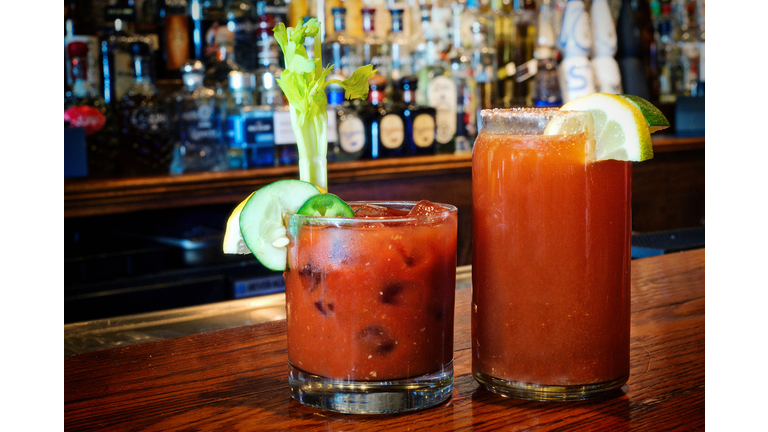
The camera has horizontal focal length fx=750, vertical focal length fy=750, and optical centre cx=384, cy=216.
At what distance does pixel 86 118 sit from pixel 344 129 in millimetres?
717

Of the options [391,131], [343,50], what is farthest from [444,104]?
[343,50]

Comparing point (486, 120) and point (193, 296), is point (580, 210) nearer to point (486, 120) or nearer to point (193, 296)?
point (486, 120)

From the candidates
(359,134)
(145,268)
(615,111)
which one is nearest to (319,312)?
(615,111)

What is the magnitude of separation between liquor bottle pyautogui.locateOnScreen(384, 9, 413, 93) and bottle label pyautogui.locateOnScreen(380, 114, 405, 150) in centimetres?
21

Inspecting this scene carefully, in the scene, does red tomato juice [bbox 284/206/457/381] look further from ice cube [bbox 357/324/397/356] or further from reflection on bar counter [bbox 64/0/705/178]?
reflection on bar counter [bbox 64/0/705/178]

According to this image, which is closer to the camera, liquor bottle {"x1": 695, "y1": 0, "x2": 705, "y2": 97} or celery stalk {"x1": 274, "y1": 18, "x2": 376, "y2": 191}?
celery stalk {"x1": 274, "y1": 18, "x2": 376, "y2": 191}

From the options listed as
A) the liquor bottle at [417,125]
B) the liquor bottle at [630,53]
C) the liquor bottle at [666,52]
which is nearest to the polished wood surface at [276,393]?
the liquor bottle at [417,125]

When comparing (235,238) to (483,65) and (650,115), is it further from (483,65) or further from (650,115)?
(483,65)

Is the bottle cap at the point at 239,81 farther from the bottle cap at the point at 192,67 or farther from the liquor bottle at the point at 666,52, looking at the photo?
the liquor bottle at the point at 666,52

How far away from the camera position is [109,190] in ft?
5.76

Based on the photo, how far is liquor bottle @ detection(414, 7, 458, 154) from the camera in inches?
96.3

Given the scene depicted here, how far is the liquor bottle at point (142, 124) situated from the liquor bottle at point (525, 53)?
132 cm

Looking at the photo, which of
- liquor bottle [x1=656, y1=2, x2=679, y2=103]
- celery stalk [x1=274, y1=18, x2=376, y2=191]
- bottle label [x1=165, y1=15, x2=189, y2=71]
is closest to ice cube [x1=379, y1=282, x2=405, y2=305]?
celery stalk [x1=274, y1=18, x2=376, y2=191]

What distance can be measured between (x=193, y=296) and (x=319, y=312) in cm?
132
